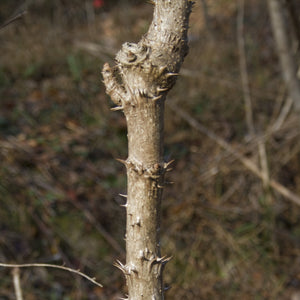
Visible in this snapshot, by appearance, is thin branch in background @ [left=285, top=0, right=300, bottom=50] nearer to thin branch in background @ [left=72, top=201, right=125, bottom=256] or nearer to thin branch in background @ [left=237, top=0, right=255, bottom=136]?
thin branch in background @ [left=237, top=0, right=255, bottom=136]

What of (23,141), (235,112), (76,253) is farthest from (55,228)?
(235,112)

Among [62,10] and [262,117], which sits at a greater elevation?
[62,10]

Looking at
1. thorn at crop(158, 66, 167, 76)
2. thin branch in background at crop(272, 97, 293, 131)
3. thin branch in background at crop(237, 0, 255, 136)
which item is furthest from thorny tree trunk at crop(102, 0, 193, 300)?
thin branch in background at crop(272, 97, 293, 131)

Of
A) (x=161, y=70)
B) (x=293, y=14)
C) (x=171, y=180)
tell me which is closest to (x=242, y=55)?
(x=293, y=14)

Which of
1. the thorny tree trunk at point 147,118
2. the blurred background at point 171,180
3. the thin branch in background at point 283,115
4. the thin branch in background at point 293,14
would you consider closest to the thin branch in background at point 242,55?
the blurred background at point 171,180

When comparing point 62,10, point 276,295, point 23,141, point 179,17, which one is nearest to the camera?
point 179,17

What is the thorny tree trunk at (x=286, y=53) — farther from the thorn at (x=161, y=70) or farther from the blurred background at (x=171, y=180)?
the thorn at (x=161, y=70)

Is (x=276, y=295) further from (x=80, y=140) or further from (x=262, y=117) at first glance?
(x=80, y=140)
